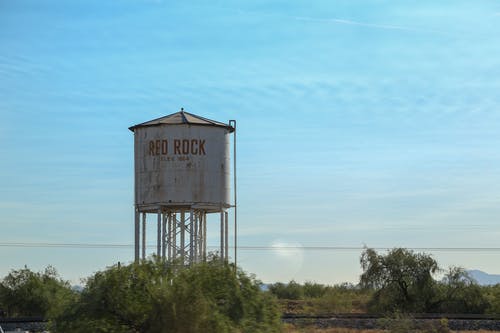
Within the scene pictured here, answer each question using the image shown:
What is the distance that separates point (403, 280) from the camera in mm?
63250

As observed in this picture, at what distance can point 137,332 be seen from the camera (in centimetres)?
2981

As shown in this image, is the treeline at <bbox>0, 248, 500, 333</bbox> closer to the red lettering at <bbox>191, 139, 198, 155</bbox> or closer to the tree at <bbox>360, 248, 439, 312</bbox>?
the red lettering at <bbox>191, 139, 198, 155</bbox>

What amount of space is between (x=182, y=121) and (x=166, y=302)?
508 inches

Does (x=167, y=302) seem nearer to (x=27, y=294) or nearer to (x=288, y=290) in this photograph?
(x=27, y=294)

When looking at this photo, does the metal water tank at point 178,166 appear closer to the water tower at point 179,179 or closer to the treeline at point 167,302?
the water tower at point 179,179

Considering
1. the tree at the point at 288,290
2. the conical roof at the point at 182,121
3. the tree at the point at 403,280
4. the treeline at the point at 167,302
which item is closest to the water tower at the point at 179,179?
the conical roof at the point at 182,121

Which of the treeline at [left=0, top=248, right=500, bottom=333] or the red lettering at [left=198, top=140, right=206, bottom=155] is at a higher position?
the red lettering at [left=198, top=140, right=206, bottom=155]

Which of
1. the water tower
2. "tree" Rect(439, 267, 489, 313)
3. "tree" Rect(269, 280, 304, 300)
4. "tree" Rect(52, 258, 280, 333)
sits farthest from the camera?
"tree" Rect(269, 280, 304, 300)

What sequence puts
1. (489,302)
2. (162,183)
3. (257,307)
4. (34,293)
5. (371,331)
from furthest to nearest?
(34,293), (489,302), (371,331), (162,183), (257,307)

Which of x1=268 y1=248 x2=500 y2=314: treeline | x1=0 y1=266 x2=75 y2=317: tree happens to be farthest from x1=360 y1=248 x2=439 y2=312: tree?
x1=0 y1=266 x2=75 y2=317: tree

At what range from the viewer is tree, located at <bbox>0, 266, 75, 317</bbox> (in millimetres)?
64812

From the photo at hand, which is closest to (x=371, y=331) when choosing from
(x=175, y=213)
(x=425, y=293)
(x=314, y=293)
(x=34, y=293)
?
(x=175, y=213)

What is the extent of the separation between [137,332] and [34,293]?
122ft

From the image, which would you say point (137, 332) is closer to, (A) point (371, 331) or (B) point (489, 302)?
(A) point (371, 331)
